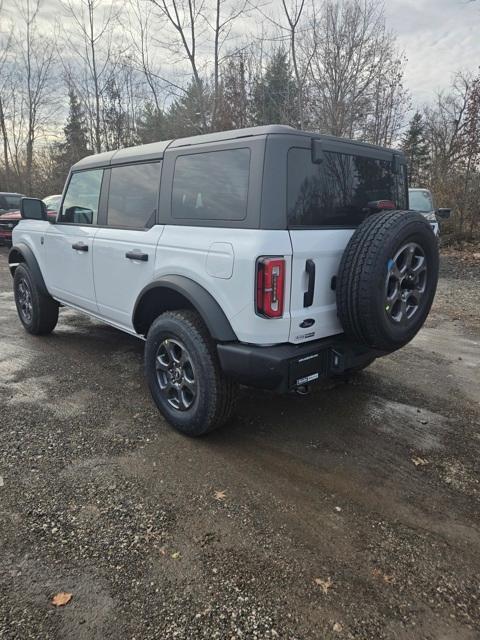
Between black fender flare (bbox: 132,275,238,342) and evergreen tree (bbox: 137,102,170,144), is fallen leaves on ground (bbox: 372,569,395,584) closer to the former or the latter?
black fender flare (bbox: 132,275,238,342)

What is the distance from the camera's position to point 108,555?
2.12 metres

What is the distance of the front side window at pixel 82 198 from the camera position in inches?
162

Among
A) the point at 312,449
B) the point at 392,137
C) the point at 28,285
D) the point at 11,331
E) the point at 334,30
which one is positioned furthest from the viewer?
the point at 392,137

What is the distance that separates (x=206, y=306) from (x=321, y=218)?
0.91 metres

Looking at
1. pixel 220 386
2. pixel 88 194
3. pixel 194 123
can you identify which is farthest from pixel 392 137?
pixel 220 386

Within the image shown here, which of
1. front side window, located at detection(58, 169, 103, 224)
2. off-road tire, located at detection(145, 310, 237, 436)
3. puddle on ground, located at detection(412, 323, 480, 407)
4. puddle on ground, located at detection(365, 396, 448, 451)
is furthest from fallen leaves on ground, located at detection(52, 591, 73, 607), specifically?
puddle on ground, located at detection(412, 323, 480, 407)

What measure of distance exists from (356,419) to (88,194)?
3.20 meters

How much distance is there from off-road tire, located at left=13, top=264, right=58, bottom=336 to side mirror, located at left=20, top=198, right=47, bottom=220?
0.71 metres

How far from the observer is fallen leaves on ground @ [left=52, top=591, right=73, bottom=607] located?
1.87 metres

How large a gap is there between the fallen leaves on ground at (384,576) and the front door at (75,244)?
10.5 ft

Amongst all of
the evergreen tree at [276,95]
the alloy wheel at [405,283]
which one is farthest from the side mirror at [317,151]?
the evergreen tree at [276,95]

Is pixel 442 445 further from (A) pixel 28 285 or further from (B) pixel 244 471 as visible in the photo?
(A) pixel 28 285

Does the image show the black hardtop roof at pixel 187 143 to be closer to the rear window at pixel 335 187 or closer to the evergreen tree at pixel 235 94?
the rear window at pixel 335 187

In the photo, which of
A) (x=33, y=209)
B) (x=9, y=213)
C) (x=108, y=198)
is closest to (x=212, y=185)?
(x=108, y=198)
